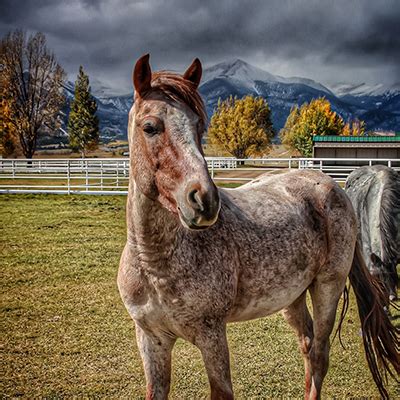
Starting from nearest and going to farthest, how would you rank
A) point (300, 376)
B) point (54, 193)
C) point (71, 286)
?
point (300, 376) < point (71, 286) < point (54, 193)

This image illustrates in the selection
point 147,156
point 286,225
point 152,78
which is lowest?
point 286,225

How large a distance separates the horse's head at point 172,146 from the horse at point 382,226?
345 centimetres

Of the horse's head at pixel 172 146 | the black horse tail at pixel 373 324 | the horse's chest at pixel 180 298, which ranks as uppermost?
the horse's head at pixel 172 146

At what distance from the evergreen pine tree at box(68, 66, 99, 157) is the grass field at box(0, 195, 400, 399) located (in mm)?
37301

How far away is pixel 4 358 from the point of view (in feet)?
12.4

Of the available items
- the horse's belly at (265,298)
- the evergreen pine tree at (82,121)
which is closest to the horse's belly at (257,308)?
the horse's belly at (265,298)

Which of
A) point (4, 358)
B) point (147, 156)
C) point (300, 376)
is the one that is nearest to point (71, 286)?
point (4, 358)

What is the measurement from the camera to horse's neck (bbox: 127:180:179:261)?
1925 mm

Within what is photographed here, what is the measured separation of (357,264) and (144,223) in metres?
1.81

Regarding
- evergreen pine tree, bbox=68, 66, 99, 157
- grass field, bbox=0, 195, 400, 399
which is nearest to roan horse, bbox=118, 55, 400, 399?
grass field, bbox=0, 195, 400, 399

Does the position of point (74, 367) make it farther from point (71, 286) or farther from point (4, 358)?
point (71, 286)

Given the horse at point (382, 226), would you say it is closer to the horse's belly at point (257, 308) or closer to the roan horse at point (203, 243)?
the roan horse at point (203, 243)

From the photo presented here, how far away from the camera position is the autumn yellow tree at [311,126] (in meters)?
45.7

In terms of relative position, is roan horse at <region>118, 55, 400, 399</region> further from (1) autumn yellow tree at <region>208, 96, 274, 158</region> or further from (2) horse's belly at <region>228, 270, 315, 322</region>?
(1) autumn yellow tree at <region>208, 96, 274, 158</region>
